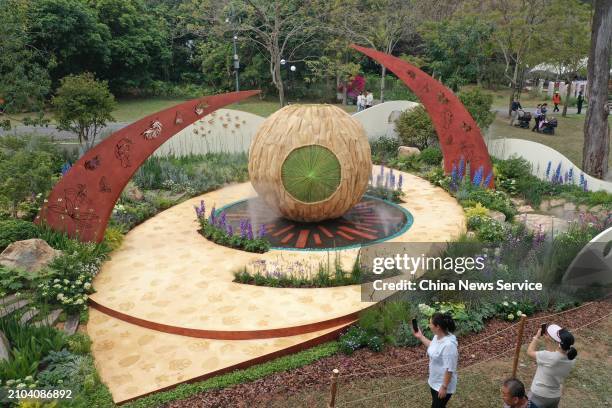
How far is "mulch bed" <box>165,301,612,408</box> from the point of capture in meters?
5.23

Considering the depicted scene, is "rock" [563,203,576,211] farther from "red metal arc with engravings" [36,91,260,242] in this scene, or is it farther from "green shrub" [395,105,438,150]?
"red metal arc with engravings" [36,91,260,242]

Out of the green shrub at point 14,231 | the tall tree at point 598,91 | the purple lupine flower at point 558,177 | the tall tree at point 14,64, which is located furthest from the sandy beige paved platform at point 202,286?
the tall tree at point 14,64

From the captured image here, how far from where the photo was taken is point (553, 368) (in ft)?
13.6

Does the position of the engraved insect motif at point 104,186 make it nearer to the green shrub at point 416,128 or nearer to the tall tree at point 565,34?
the green shrub at point 416,128

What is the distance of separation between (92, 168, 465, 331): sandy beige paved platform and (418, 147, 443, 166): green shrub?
449 centimetres

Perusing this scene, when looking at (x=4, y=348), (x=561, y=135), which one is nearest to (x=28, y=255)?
(x=4, y=348)

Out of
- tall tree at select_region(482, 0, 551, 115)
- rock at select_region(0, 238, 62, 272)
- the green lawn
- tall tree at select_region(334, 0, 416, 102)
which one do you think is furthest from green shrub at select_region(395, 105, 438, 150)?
rock at select_region(0, 238, 62, 272)

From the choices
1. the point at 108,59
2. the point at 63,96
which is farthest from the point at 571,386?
the point at 108,59

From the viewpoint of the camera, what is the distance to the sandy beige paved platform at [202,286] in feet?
21.5

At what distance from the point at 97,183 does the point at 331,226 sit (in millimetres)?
4389

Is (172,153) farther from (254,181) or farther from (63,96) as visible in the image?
(254,181)

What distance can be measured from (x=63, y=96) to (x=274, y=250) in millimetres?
8420

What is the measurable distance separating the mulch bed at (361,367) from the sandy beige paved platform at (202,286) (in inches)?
29.4

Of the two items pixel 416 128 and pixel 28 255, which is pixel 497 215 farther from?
pixel 28 255
